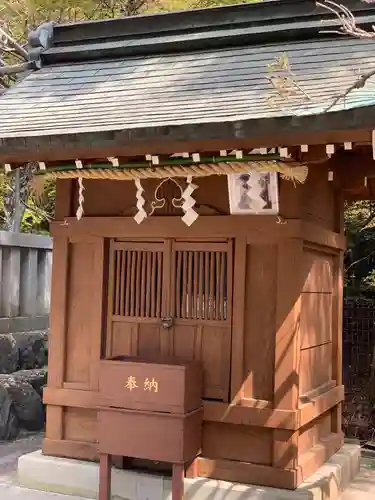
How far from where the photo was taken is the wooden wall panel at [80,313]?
585 cm

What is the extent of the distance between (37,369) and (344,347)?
16.0 feet

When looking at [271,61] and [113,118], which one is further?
[271,61]

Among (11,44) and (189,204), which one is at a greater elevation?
(11,44)

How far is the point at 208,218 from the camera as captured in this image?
543cm

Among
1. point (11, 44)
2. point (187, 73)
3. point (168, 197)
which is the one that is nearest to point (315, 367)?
point (168, 197)

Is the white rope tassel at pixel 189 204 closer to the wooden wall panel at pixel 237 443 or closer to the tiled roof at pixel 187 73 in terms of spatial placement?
the tiled roof at pixel 187 73

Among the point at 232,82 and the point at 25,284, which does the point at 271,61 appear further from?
the point at 25,284

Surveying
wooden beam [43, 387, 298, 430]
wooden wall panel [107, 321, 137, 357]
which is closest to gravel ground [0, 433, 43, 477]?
wooden beam [43, 387, 298, 430]

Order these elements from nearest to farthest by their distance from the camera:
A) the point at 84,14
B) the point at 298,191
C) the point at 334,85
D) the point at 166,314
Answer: the point at 334,85, the point at 298,191, the point at 166,314, the point at 84,14

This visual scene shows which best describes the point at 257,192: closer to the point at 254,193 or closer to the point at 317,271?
the point at 254,193

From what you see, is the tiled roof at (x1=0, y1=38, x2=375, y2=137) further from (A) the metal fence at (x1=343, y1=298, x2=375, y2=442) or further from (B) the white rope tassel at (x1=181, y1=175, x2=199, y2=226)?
(A) the metal fence at (x1=343, y1=298, x2=375, y2=442)

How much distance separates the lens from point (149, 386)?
4.96 meters

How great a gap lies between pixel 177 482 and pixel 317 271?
233 cm

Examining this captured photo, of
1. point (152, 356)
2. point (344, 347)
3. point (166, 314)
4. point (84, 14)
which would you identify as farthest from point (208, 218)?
point (84, 14)
